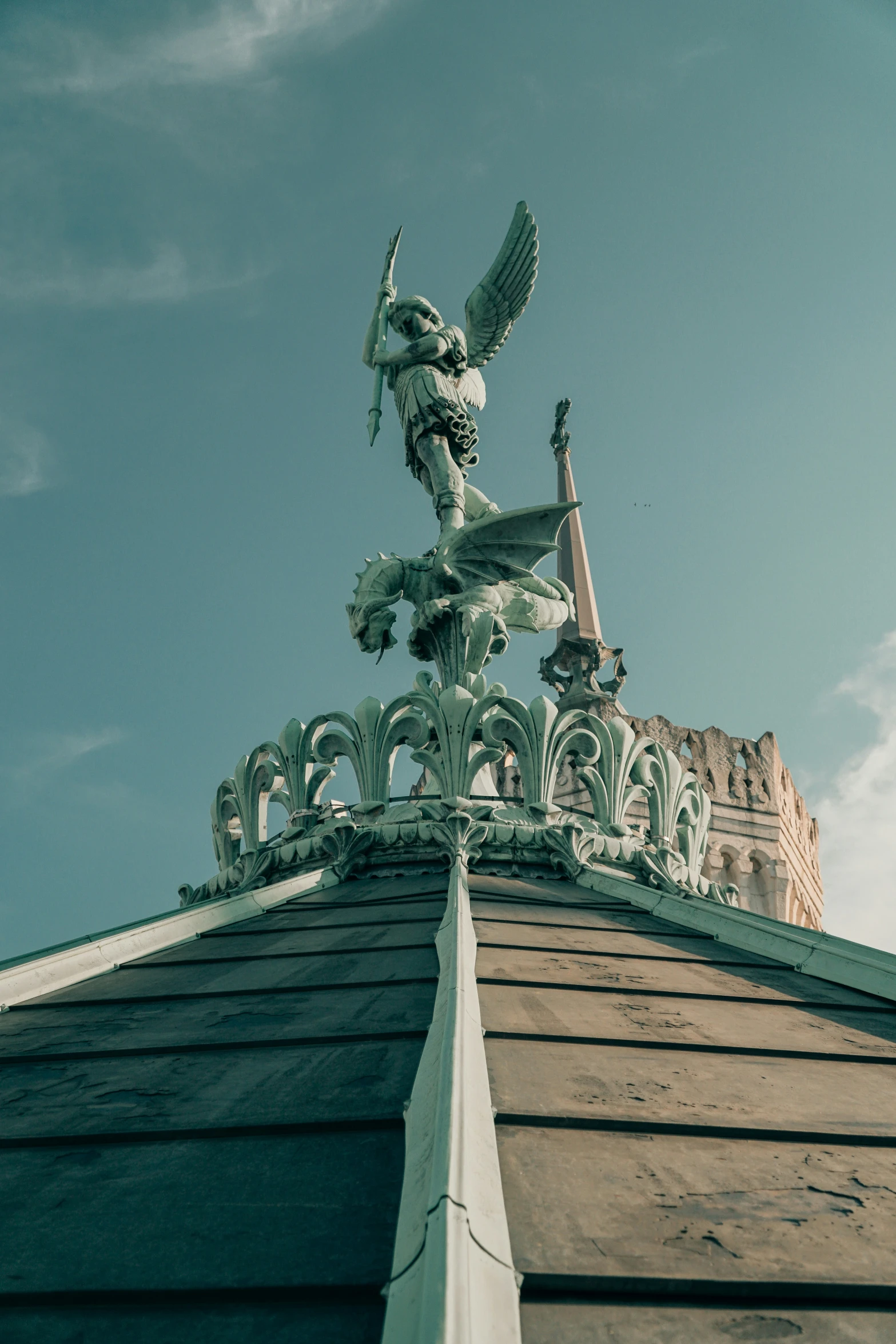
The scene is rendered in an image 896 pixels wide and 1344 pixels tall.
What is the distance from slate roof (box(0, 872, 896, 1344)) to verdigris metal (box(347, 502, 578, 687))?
19.4 feet

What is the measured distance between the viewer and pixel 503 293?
523 inches

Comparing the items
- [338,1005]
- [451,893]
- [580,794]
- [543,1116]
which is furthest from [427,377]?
[580,794]

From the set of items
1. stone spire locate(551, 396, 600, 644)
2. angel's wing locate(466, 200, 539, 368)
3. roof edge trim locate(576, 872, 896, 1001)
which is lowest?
roof edge trim locate(576, 872, 896, 1001)

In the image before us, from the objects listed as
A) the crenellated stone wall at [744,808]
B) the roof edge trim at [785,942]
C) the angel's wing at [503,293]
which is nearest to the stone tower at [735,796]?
the crenellated stone wall at [744,808]

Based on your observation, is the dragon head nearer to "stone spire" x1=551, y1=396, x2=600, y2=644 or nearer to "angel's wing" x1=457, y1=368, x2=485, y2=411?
"angel's wing" x1=457, y1=368, x2=485, y2=411

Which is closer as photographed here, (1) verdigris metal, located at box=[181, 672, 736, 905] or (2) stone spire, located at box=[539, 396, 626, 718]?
(1) verdigris metal, located at box=[181, 672, 736, 905]

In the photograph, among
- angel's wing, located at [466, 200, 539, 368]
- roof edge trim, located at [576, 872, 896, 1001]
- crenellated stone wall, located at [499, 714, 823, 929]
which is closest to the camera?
roof edge trim, located at [576, 872, 896, 1001]

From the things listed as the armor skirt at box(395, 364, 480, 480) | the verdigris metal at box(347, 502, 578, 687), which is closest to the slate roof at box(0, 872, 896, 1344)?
the verdigris metal at box(347, 502, 578, 687)

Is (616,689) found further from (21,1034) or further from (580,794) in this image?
(21,1034)

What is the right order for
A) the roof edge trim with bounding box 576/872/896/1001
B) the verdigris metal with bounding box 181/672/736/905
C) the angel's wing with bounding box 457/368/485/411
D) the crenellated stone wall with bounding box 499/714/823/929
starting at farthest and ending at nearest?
1. the crenellated stone wall with bounding box 499/714/823/929
2. the angel's wing with bounding box 457/368/485/411
3. the verdigris metal with bounding box 181/672/736/905
4. the roof edge trim with bounding box 576/872/896/1001

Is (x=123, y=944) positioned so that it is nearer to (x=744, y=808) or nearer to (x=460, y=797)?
(x=460, y=797)

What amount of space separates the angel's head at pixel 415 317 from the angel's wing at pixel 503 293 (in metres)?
1.27

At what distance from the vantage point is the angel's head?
11750 mm

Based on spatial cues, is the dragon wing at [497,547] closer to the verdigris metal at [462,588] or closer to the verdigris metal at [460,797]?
the verdigris metal at [462,588]
